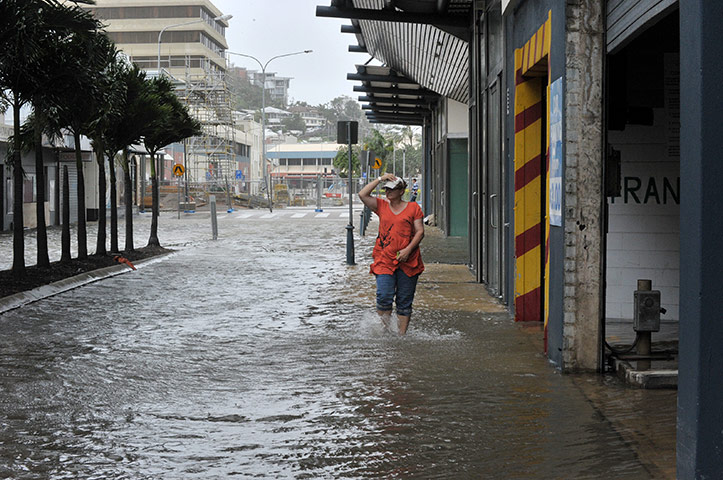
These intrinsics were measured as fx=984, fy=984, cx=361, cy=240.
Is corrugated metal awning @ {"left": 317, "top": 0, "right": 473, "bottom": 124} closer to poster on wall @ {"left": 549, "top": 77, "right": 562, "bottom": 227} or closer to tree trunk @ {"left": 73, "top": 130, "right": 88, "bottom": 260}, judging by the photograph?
tree trunk @ {"left": 73, "top": 130, "right": 88, "bottom": 260}

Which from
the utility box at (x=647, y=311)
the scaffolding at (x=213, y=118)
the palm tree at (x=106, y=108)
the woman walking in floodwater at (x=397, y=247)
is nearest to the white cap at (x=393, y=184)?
the woman walking in floodwater at (x=397, y=247)

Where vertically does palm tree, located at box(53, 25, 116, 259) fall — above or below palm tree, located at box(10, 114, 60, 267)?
above

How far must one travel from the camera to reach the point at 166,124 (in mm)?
21953

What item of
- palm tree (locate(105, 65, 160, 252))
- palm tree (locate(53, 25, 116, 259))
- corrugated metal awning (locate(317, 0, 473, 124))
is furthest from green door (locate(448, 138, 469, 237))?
palm tree (locate(53, 25, 116, 259))

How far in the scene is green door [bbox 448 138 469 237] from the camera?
2730 cm

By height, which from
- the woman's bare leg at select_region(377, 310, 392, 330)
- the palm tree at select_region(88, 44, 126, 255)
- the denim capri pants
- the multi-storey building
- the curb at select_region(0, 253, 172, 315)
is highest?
the multi-storey building

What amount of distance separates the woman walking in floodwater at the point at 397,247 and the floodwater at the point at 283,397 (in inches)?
17.0

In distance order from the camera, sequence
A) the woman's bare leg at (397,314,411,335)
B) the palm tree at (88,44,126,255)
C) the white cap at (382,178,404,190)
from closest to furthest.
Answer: the white cap at (382,178,404,190) → the woman's bare leg at (397,314,411,335) → the palm tree at (88,44,126,255)

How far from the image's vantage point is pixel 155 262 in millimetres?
19672

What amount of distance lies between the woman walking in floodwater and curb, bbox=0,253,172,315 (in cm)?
505

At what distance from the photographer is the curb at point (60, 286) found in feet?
41.0

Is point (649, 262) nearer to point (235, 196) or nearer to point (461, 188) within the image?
point (461, 188)

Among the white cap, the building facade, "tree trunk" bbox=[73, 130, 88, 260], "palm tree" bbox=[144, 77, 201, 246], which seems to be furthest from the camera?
"palm tree" bbox=[144, 77, 201, 246]

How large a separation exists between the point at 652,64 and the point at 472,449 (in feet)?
19.1
